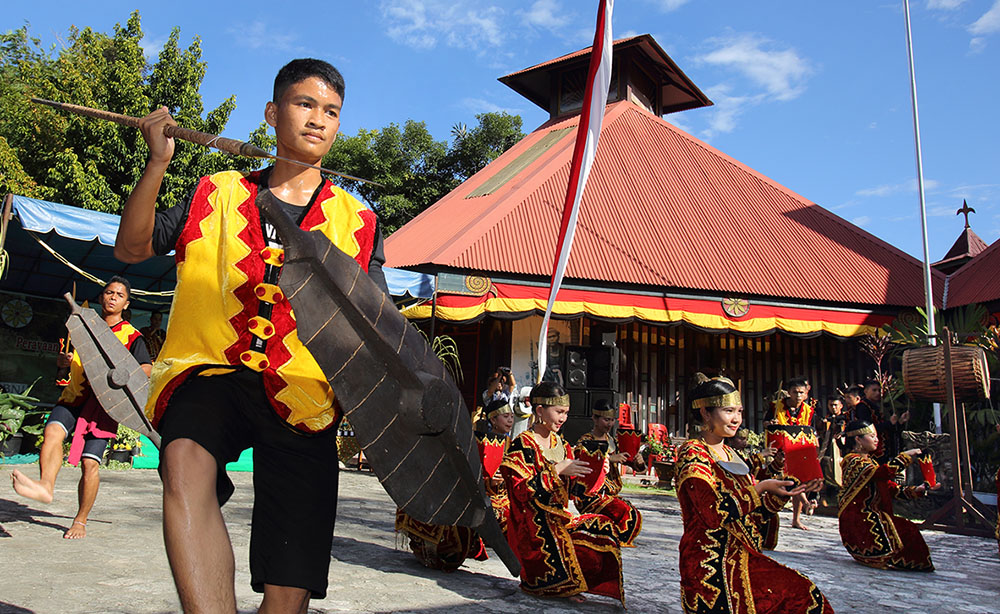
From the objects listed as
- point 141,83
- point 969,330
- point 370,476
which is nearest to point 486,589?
point 370,476

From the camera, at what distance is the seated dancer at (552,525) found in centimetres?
397

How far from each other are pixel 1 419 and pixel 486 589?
23.0 ft

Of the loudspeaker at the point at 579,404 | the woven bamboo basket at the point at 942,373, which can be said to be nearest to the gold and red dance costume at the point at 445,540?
the loudspeaker at the point at 579,404

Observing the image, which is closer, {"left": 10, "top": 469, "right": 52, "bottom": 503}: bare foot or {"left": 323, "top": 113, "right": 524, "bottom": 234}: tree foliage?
{"left": 10, "top": 469, "right": 52, "bottom": 503}: bare foot

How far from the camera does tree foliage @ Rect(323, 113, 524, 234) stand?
2745 cm

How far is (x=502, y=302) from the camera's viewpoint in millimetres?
13172

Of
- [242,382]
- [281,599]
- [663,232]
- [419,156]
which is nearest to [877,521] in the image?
[281,599]

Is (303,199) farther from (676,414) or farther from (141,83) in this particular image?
(141,83)

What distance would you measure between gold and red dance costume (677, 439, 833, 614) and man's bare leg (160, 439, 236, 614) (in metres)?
2.32

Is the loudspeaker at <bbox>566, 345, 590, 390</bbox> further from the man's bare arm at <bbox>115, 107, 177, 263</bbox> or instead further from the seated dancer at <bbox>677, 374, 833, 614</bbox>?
the man's bare arm at <bbox>115, 107, 177, 263</bbox>

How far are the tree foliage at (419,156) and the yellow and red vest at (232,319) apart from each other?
1005 inches

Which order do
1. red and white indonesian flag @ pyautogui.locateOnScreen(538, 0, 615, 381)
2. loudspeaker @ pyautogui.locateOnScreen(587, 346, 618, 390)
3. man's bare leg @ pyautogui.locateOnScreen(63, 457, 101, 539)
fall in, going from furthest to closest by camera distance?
1. loudspeaker @ pyautogui.locateOnScreen(587, 346, 618, 390)
2. red and white indonesian flag @ pyautogui.locateOnScreen(538, 0, 615, 381)
3. man's bare leg @ pyautogui.locateOnScreen(63, 457, 101, 539)

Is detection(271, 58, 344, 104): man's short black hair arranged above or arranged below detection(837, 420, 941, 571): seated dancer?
above

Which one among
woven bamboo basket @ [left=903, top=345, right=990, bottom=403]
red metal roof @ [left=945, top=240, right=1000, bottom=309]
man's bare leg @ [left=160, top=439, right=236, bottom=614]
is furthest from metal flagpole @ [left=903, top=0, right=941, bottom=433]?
man's bare leg @ [left=160, top=439, right=236, bottom=614]
